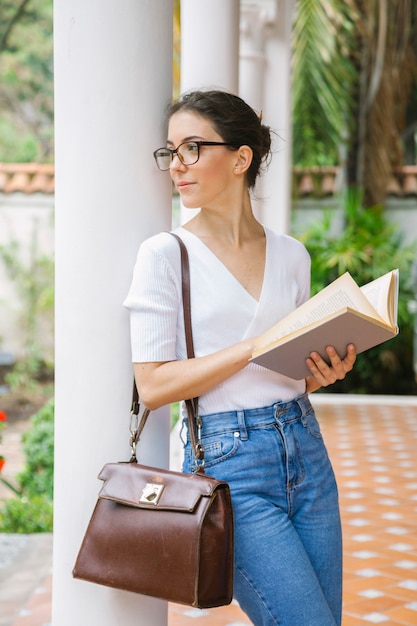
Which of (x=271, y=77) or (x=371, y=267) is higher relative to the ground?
(x=271, y=77)

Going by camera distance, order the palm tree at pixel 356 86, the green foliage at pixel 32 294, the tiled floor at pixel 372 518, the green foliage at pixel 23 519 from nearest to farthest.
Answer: the tiled floor at pixel 372 518
the green foliage at pixel 23 519
the palm tree at pixel 356 86
the green foliage at pixel 32 294

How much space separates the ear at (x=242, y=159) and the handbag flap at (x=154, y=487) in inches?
26.2

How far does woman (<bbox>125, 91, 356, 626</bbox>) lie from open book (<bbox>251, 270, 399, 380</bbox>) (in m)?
0.04

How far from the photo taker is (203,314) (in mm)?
2020

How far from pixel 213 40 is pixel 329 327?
9.01ft

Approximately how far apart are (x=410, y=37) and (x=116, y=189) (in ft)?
38.1

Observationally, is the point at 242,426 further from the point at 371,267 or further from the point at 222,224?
the point at 371,267

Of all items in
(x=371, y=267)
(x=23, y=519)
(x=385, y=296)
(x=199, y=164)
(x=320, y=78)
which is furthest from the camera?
(x=320, y=78)

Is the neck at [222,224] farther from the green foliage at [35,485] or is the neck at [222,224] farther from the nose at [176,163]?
the green foliage at [35,485]

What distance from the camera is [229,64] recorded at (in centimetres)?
436

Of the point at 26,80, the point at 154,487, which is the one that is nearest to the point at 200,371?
the point at 154,487

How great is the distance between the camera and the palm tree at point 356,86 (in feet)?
38.2

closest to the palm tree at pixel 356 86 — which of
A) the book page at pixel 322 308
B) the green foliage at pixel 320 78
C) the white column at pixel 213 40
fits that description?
the green foliage at pixel 320 78

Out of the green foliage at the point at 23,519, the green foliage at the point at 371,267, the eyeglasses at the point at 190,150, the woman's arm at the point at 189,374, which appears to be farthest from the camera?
the green foliage at the point at 371,267
